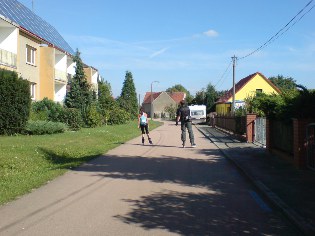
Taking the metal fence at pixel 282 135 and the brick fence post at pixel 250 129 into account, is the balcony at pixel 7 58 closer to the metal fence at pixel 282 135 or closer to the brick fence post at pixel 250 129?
the brick fence post at pixel 250 129

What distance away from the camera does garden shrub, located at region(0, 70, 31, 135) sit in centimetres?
2109

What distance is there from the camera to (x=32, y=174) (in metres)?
11.1

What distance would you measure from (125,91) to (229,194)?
6862 cm

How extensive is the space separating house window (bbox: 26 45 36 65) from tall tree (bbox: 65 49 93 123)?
12.3ft

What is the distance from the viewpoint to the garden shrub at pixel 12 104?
21.1 metres

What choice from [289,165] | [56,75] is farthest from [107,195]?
[56,75]

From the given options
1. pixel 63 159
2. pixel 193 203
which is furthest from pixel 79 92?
pixel 193 203

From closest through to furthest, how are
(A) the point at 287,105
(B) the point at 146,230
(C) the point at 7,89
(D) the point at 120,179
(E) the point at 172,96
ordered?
(B) the point at 146,230 → (D) the point at 120,179 → (A) the point at 287,105 → (C) the point at 7,89 → (E) the point at 172,96

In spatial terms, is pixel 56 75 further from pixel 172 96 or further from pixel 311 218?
pixel 172 96

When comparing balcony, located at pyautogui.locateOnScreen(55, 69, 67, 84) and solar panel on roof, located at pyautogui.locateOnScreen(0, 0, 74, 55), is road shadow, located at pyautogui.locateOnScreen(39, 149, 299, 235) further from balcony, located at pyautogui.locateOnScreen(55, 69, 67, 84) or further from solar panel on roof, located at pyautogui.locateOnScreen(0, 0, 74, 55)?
balcony, located at pyautogui.locateOnScreen(55, 69, 67, 84)

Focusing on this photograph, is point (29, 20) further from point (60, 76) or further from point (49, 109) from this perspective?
point (49, 109)

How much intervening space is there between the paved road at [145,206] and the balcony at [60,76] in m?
28.1

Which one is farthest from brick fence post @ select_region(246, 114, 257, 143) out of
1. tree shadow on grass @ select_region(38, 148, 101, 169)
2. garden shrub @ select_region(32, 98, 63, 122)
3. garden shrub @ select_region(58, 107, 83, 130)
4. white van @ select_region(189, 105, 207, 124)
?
white van @ select_region(189, 105, 207, 124)

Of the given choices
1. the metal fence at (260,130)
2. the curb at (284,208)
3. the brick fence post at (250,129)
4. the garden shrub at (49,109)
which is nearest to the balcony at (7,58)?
the garden shrub at (49,109)
